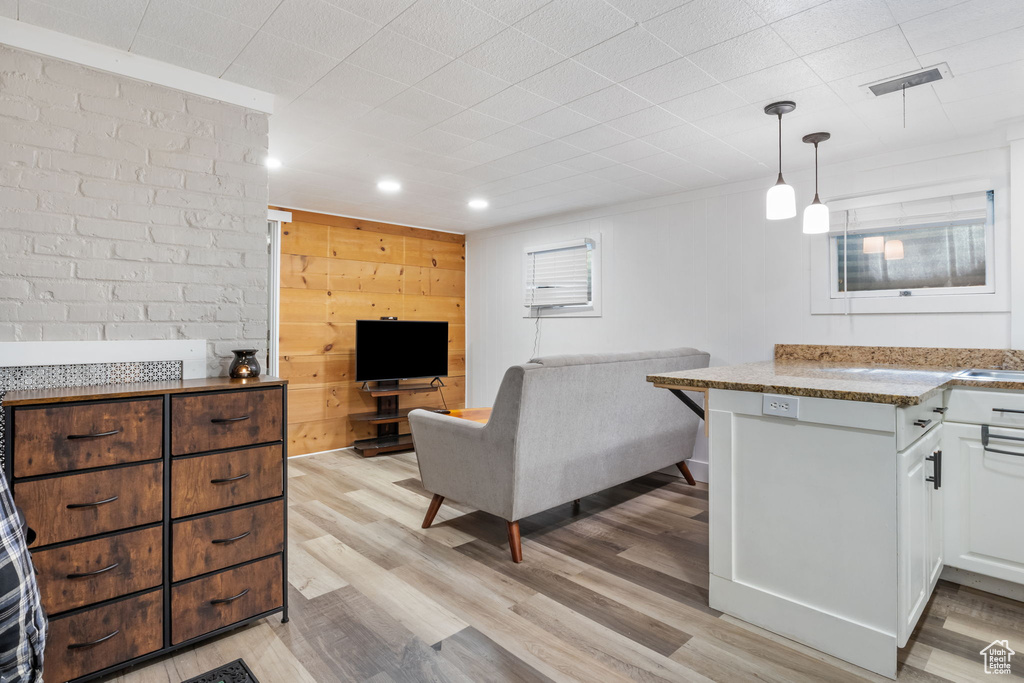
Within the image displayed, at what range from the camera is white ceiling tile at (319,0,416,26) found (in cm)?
179

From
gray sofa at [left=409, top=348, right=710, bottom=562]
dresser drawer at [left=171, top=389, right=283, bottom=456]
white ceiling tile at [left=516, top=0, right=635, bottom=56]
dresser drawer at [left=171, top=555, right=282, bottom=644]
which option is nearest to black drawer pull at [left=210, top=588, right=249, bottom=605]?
dresser drawer at [left=171, top=555, right=282, bottom=644]

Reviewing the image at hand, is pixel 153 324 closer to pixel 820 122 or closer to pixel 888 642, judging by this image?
pixel 888 642

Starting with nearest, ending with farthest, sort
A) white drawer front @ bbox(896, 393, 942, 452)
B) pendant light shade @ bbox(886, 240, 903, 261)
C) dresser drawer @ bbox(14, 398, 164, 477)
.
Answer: dresser drawer @ bbox(14, 398, 164, 477), white drawer front @ bbox(896, 393, 942, 452), pendant light shade @ bbox(886, 240, 903, 261)

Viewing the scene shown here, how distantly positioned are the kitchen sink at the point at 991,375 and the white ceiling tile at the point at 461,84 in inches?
95.0

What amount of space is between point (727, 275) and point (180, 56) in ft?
11.3

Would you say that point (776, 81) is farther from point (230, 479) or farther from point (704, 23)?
point (230, 479)

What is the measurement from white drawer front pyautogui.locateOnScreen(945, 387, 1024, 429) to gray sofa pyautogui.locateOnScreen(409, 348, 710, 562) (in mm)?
1459

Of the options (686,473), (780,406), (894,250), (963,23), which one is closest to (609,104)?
(963,23)

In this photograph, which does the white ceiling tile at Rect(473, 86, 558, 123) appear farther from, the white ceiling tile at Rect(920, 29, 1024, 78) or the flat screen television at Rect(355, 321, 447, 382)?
the flat screen television at Rect(355, 321, 447, 382)

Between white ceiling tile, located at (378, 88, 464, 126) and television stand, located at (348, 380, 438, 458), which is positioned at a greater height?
white ceiling tile, located at (378, 88, 464, 126)

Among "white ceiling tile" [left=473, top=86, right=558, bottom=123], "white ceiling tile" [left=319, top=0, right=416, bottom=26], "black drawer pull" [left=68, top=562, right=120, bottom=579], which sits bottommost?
"black drawer pull" [left=68, top=562, right=120, bottom=579]

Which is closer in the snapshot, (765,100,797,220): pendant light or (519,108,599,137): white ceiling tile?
(765,100,797,220): pendant light

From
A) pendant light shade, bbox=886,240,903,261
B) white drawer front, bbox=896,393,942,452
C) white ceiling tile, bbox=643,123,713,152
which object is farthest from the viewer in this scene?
pendant light shade, bbox=886,240,903,261

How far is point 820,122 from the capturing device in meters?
2.80
